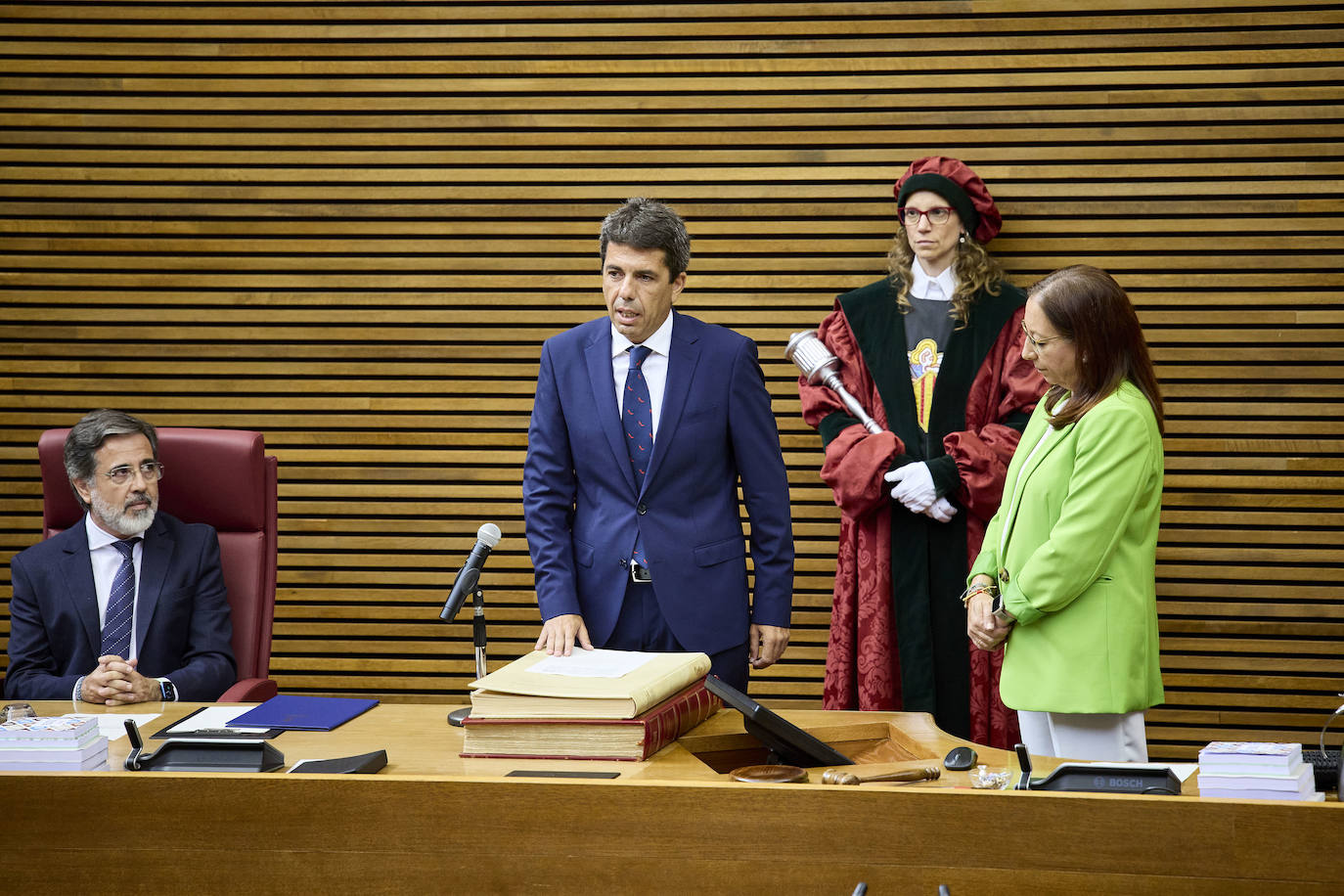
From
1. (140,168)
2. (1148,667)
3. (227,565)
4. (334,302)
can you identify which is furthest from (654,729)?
(140,168)

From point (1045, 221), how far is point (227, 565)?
2.93 meters

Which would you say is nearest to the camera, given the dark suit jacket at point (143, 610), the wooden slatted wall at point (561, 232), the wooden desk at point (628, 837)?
the wooden desk at point (628, 837)

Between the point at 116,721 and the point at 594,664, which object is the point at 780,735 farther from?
A: the point at 116,721

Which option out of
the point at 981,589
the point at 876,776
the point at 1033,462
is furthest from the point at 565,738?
the point at 1033,462

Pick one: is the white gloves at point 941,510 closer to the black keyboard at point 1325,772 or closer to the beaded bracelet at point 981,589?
the beaded bracelet at point 981,589

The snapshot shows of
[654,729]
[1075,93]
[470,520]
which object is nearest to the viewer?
[654,729]

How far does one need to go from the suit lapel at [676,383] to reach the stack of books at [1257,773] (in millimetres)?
1401

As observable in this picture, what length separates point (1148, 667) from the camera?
2686mm

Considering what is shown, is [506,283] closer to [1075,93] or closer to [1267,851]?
[1075,93]

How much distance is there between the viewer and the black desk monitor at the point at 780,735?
6.97 ft

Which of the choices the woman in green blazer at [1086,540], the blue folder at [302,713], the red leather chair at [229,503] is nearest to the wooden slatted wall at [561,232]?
the red leather chair at [229,503]

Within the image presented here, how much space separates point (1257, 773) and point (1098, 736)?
925 mm

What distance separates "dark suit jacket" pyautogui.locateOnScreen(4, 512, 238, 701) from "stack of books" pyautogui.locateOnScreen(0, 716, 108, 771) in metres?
1.13

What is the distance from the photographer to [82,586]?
322cm
